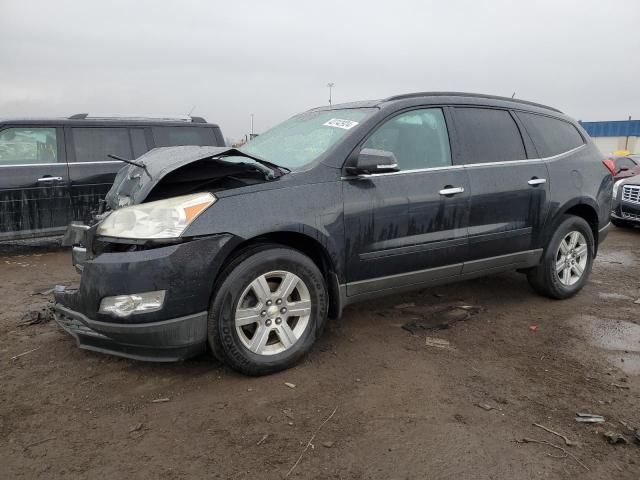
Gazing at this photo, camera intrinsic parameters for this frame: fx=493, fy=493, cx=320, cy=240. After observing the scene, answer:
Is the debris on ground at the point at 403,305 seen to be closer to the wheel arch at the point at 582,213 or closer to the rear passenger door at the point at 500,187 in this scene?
the rear passenger door at the point at 500,187

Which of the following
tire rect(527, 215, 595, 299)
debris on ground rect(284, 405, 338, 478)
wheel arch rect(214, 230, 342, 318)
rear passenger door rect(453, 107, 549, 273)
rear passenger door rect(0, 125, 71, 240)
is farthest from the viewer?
rear passenger door rect(0, 125, 71, 240)

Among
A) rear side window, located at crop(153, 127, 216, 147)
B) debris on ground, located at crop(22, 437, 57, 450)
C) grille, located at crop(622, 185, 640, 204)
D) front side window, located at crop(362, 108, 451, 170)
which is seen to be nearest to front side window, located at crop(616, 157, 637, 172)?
grille, located at crop(622, 185, 640, 204)

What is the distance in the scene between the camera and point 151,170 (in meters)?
2.98

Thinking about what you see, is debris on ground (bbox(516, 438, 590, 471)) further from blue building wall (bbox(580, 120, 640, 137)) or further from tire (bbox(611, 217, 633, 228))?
blue building wall (bbox(580, 120, 640, 137))

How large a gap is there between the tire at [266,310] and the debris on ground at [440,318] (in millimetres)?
1015

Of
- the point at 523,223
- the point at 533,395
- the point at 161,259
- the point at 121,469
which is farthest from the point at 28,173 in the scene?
the point at 533,395

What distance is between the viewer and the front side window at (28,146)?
6.12 meters

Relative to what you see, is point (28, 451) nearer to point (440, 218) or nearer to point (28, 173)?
point (440, 218)

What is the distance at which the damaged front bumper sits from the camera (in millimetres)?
2619

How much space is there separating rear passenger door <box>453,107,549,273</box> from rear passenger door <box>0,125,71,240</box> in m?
5.14

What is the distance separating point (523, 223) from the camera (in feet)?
13.5

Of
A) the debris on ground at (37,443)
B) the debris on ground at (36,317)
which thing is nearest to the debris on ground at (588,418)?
the debris on ground at (37,443)

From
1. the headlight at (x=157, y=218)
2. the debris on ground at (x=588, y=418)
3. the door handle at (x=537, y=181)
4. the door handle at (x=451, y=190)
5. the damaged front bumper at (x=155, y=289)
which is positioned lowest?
the debris on ground at (x=588, y=418)

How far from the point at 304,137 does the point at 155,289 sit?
5.56 ft
